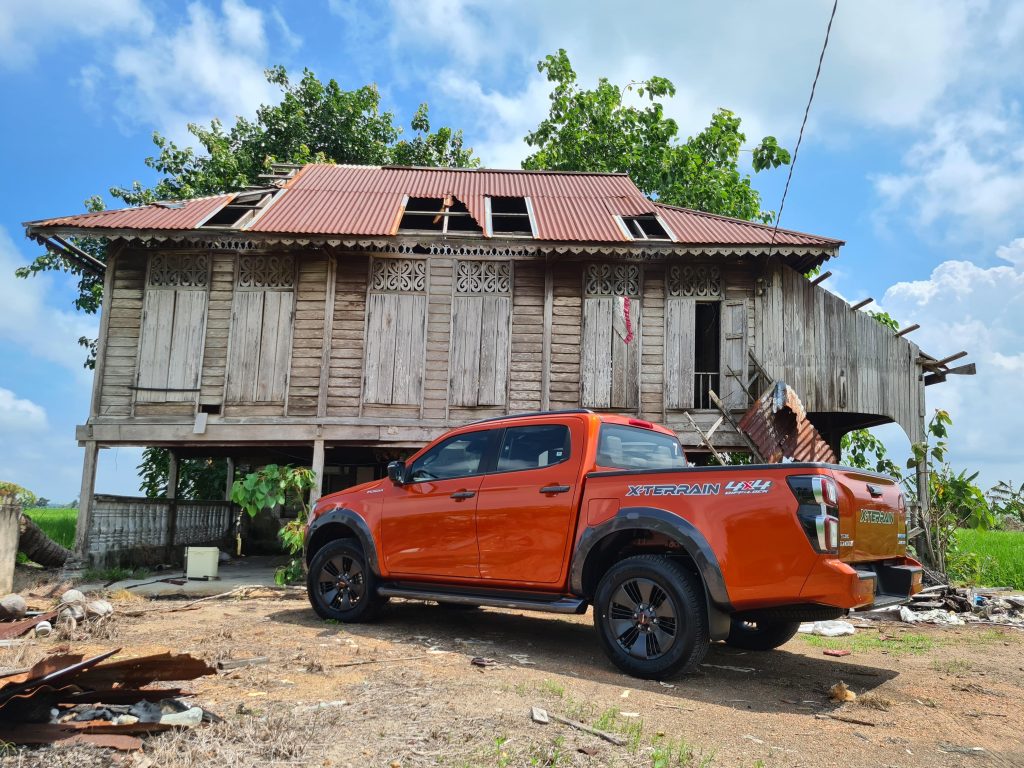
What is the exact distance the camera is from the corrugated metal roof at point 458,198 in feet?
38.6

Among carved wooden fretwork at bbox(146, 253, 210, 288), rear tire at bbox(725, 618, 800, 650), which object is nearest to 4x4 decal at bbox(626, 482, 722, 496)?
rear tire at bbox(725, 618, 800, 650)

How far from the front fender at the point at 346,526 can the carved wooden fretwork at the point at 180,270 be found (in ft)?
20.8

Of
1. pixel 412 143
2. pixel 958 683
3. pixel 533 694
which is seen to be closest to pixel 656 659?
pixel 533 694

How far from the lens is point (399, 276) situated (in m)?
12.3

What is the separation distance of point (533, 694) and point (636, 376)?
7983 millimetres

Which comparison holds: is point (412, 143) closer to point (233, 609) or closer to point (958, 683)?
point (233, 609)

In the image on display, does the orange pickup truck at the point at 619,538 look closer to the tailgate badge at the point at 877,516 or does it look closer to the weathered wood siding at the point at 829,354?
the tailgate badge at the point at 877,516

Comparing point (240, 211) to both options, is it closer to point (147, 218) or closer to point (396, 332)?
point (147, 218)

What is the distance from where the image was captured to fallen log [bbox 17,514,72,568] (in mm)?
11891

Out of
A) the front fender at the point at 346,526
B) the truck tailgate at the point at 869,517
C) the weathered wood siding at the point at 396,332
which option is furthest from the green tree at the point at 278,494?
the truck tailgate at the point at 869,517

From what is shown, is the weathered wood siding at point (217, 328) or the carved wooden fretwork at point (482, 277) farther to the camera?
the carved wooden fretwork at point (482, 277)

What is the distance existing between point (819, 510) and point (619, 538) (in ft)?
4.93

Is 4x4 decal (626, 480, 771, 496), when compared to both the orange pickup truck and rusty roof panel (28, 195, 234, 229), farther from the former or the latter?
rusty roof panel (28, 195, 234, 229)

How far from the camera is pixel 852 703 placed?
483 cm
